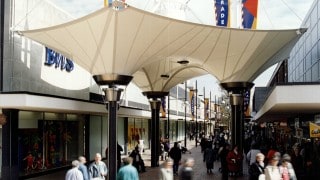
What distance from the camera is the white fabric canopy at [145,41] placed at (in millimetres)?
17703

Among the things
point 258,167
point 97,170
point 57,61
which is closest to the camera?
point 258,167

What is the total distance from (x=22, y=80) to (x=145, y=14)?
6.99 meters

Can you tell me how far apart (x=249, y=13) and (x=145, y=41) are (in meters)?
7.24

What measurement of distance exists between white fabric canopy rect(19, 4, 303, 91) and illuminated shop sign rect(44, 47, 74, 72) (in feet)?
11.6

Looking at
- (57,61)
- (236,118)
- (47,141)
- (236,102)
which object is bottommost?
(47,141)

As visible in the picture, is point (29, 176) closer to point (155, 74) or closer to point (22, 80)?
point (22, 80)

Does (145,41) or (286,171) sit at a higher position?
(145,41)

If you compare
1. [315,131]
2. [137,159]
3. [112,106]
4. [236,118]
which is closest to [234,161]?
[236,118]

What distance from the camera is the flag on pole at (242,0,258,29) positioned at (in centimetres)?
2339

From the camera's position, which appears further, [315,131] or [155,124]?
[155,124]

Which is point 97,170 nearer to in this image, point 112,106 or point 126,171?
point 126,171

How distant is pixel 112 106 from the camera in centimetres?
1925

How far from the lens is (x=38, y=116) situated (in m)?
23.1

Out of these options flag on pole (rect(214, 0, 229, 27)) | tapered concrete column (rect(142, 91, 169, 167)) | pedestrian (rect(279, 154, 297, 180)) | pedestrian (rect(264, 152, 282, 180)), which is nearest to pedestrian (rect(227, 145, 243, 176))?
flag on pole (rect(214, 0, 229, 27))
